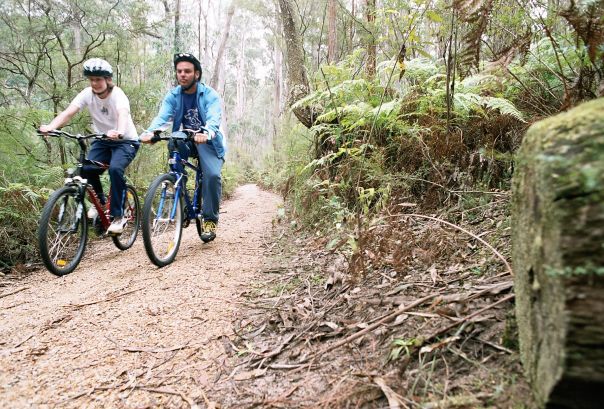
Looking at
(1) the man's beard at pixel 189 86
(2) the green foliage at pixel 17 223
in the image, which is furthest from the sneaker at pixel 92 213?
(1) the man's beard at pixel 189 86

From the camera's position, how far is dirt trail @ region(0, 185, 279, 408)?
1784 millimetres

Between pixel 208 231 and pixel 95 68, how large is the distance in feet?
7.10

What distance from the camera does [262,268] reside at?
3.43 metres

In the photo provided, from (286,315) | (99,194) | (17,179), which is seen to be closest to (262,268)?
(286,315)

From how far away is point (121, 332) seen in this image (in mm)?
2332

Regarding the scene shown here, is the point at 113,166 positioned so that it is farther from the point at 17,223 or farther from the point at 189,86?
the point at 17,223

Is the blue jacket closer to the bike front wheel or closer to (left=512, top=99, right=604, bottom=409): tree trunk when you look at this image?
the bike front wheel

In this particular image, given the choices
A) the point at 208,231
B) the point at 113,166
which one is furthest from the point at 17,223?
the point at 208,231

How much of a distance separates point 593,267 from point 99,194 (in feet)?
15.4

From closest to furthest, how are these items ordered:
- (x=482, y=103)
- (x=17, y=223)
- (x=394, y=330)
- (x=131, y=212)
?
(x=394, y=330)
(x=482, y=103)
(x=17, y=223)
(x=131, y=212)

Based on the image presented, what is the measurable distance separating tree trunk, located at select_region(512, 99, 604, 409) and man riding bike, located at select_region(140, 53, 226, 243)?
3.60 m

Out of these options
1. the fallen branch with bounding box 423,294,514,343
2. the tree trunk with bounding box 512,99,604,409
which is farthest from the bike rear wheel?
the tree trunk with bounding box 512,99,604,409

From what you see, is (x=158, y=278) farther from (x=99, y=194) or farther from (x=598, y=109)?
(x=598, y=109)

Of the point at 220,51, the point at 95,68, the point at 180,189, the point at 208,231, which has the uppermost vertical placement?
the point at 220,51
